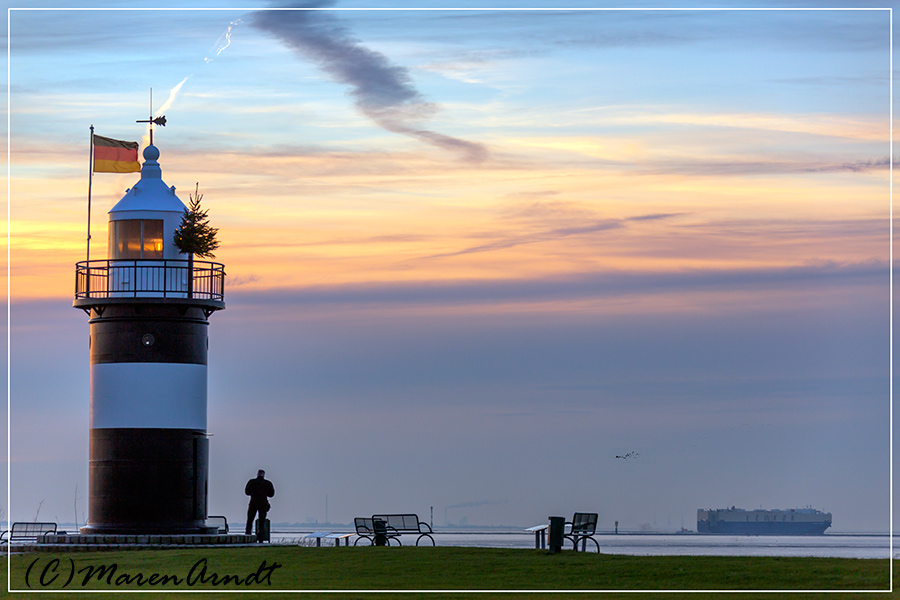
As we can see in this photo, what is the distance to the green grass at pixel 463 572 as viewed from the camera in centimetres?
2162

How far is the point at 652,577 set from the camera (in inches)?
884

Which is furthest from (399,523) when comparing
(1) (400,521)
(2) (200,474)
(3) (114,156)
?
(3) (114,156)

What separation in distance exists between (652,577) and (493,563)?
11.2 feet

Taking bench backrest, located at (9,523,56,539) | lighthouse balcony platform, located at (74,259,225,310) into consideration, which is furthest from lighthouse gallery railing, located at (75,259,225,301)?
bench backrest, located at (9,523,56,539)

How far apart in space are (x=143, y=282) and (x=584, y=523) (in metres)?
12.8

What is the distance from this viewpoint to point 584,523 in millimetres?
28031

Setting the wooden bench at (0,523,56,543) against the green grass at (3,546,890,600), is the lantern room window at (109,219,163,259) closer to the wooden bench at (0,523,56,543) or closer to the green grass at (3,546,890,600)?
the wooden bench at (0,523,56,543)

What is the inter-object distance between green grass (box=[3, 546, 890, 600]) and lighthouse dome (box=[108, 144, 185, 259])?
8.59m

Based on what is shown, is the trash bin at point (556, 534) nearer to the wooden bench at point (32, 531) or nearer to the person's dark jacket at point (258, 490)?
the person's dark jacket at point (258, 490)

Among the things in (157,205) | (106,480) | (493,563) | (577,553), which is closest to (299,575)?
(493,563)

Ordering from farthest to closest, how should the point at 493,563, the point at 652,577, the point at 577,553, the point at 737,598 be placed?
Answer: the point at 577,553, the point at 493,563, the point at 652,577, the point at 737,598

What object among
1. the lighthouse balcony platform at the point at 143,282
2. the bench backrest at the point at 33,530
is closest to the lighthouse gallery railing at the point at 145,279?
the lighthouse balcony platform at the point at 143,282

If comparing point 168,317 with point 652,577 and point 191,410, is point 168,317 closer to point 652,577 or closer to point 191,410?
point 191,410

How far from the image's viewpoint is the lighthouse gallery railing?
105 feet
